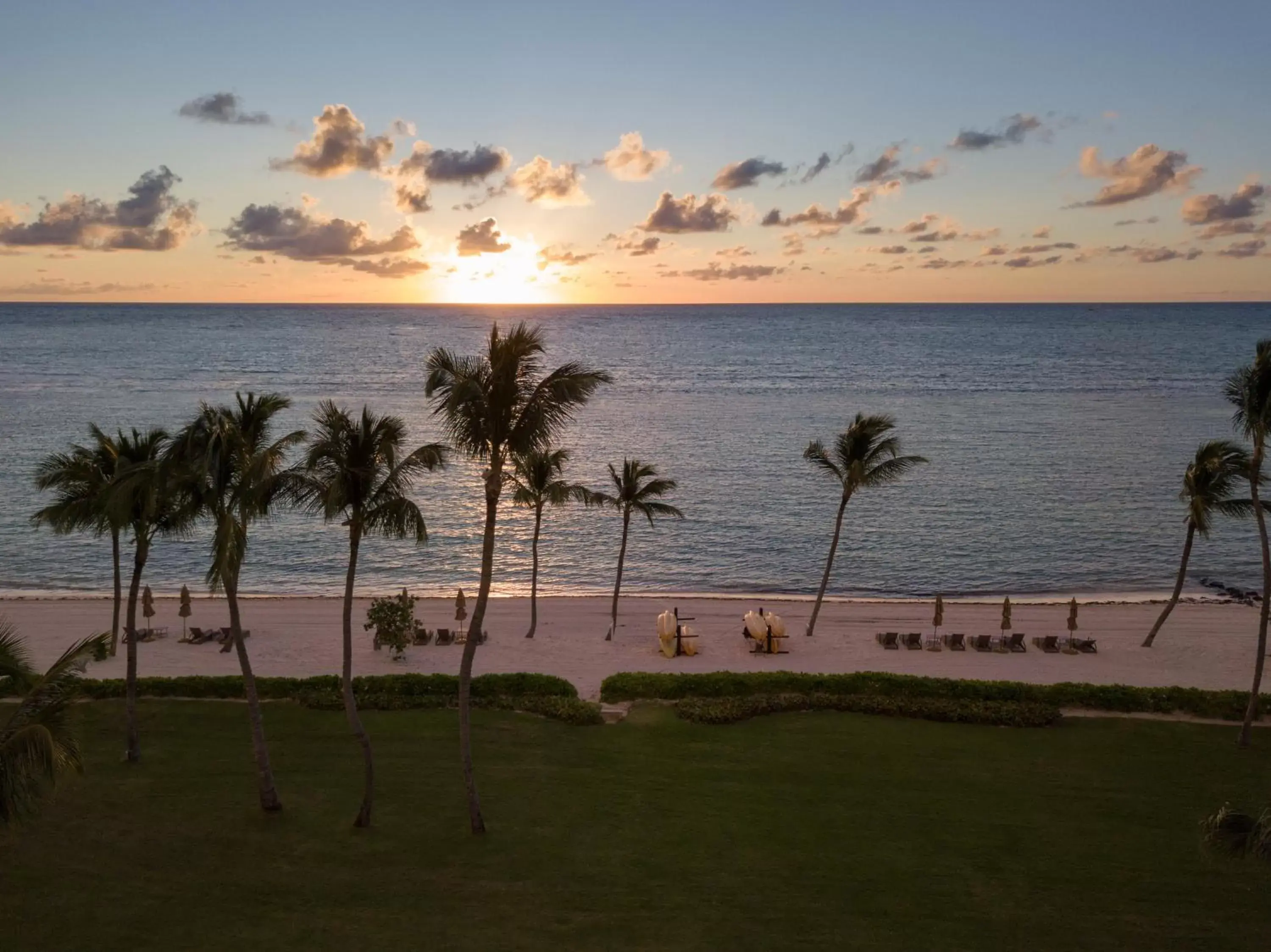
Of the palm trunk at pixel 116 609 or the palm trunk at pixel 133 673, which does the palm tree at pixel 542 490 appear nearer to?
the palm trunk at pixel 116 609

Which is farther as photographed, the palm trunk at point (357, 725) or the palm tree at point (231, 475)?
the palm trunk at point (357, 725)

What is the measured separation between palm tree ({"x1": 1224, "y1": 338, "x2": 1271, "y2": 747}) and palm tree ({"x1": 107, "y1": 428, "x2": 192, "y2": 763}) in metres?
21.1

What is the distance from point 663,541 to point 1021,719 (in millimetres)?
30509

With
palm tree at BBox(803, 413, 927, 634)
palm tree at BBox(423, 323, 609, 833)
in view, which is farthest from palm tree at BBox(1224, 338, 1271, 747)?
palm tree at BBox(423, 323, 609, 833)

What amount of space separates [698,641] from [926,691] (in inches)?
363

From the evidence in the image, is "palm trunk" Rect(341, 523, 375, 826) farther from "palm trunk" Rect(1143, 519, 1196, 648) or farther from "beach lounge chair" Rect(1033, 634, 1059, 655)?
"palm trunk" Rect(1143, 519, 1196, 648)

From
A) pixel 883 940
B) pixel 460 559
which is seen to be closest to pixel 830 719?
pixel 883 940

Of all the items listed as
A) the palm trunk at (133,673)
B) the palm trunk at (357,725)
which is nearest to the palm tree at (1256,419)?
the palm trunk at (357,725)

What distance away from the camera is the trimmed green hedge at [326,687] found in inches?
890

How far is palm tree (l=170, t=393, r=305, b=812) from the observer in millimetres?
15250

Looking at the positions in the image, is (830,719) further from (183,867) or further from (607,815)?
(183,867)

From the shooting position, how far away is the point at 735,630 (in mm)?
33000

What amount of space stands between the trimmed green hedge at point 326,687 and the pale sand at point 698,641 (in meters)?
2.19

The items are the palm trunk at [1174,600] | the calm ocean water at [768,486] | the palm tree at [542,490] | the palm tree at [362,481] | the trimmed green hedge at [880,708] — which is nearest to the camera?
the palm tree at [362,481]
